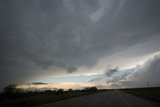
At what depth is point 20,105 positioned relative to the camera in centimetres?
2330

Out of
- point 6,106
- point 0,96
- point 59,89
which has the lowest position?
point 6,106

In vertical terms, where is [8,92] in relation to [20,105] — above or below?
above

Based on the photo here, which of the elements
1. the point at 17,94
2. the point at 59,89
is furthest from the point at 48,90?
the point at 17,94

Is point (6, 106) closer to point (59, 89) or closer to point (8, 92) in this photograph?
point (8, 92)

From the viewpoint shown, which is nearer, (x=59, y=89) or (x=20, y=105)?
(x=20, y=105)

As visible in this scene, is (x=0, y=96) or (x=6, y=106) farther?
(x=0, y=96)

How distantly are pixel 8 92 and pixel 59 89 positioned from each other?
1683 inches

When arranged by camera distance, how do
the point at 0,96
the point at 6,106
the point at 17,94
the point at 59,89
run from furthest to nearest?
1. the point at 59,89
2. the point at 17,94
3. the point at 0,96
4. the point at 6,106

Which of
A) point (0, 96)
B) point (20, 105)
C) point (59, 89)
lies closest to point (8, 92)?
point (0, 96)

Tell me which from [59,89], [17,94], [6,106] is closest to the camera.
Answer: [6,106]

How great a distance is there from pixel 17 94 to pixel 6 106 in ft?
92.1

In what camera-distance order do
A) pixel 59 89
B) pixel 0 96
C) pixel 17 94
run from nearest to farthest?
1. pixel 0 96
2. pixel 17 94
3. pixel 59 89

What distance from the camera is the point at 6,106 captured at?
22.2 metres

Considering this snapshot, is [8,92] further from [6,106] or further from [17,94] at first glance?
[6,106]
